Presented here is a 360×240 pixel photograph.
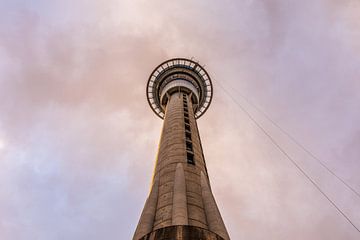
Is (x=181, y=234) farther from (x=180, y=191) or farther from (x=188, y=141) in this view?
(x=188, y=141)

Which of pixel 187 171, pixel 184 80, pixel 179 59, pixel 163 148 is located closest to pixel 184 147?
pixel 163 148

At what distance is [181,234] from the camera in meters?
12.2

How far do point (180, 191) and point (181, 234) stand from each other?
482 centimetres

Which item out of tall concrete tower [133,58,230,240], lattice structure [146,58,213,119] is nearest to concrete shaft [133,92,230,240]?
tall concrete tower [133,58,230,240]

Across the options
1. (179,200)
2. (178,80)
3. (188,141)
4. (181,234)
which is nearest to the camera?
(181,234)

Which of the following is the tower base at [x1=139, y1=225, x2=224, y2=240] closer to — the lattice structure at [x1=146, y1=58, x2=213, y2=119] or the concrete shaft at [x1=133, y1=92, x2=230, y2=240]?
the concrete shaft at [x1=133, y1=92, x2=230, y2=240]

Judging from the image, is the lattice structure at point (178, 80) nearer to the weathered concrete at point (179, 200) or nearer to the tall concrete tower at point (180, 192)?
the tall concrete tower at point (180, 192)

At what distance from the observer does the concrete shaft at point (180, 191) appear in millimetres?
15055

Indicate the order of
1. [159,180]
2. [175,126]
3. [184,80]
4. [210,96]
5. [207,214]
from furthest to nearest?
[210,96], [184,80], [175,126], [159,180], [207,214]

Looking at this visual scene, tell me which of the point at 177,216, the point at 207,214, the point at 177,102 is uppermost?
the point at 177,102

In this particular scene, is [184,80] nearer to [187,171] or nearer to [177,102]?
[177,102]

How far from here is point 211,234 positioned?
1270 cm

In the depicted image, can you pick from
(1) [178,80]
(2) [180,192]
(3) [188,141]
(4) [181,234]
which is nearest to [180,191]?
(2) [180,192]

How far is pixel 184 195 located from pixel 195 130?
41.8ft
